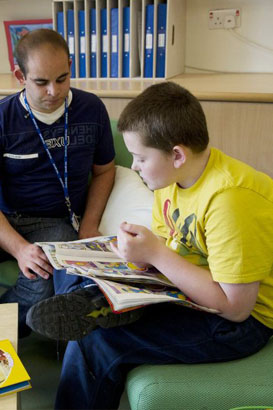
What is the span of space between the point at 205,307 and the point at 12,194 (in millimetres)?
910

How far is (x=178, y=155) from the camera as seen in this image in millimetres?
1008

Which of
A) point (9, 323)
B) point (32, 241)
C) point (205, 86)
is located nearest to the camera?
point (9, 323)

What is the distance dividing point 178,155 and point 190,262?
265mm

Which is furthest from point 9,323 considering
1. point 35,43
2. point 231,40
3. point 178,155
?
point 231,40

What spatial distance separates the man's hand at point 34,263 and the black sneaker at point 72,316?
0.40 metres

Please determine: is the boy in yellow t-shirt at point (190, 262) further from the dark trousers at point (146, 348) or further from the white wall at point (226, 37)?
the white wall at point (226, 37)

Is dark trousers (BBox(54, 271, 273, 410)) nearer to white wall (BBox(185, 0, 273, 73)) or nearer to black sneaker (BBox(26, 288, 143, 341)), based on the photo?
black sneaker (BBox(26, 288, 143, 341))

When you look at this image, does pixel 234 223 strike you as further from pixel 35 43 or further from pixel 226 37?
pixel 226 37

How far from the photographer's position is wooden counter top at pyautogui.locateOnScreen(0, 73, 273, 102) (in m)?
1.81

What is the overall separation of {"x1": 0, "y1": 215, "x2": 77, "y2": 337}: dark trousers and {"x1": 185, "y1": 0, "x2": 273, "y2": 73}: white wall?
1408 millimetres

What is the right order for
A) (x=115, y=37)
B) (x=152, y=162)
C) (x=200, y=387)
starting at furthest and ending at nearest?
(x=115, y=37), (x=152, y=162), (x=200, y=387)

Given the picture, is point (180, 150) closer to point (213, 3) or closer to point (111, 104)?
point (111, 104)

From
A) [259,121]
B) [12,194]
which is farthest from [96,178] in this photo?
[259,121]

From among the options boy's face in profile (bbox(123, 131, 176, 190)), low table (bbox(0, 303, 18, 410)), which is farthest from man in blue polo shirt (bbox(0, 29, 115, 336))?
boy's face in profile (bbox(123, 131, 176, 190))
